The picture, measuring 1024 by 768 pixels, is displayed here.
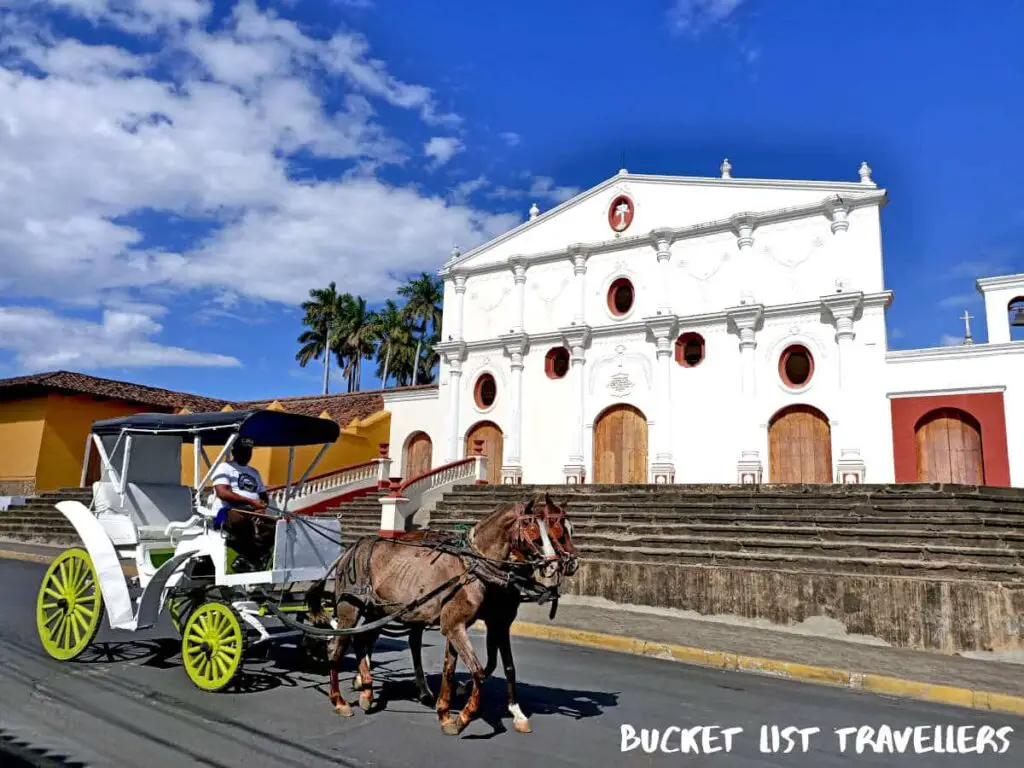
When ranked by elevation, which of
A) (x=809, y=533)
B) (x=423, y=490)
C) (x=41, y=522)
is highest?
(x=423, y=490)

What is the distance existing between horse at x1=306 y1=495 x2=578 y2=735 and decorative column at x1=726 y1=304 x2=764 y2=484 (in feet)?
46.7

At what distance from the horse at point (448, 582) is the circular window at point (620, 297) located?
16.7 meters

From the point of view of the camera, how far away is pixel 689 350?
67.6ft

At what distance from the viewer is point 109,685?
20.1ft

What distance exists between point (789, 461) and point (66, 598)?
53.7 feet

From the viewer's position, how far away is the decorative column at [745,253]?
65.0ft

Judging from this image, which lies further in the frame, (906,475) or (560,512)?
(906,475)

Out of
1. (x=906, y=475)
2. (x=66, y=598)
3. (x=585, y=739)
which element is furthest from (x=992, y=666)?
(x=66, y=598)

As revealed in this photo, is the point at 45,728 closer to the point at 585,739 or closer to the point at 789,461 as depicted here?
the point at 585,739

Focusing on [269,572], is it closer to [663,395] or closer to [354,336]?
[663,395]

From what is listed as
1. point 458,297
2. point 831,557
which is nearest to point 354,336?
point 458,297

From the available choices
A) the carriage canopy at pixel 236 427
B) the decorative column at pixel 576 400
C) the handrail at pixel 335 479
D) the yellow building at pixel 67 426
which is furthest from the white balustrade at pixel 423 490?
the carriage canopy at pixel 236 427

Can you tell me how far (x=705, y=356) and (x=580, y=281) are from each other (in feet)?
16.0

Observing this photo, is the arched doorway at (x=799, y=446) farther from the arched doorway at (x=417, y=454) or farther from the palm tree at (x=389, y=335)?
the palm tree at (x=389, y=335)
